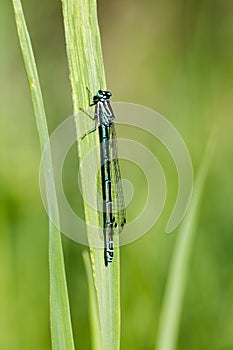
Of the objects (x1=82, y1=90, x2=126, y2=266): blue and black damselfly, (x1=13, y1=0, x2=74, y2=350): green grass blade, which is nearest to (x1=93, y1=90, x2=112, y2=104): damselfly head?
(x1=82, y1=90, x2=126, y2=266): blue and black damselfly

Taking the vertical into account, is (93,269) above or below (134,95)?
below

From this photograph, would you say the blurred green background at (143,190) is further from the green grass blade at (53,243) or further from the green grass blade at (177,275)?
the green grass blade at (53,243)

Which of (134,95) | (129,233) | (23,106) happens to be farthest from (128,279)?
(134,95)

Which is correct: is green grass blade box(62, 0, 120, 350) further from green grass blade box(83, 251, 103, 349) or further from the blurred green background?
the blurred green background

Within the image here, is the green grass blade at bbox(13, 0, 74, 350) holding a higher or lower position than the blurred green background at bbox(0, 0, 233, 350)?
lower

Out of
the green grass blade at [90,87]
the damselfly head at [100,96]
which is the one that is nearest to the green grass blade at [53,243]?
the green grass blade at [90,87]

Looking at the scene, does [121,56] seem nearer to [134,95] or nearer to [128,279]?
[134,95]
